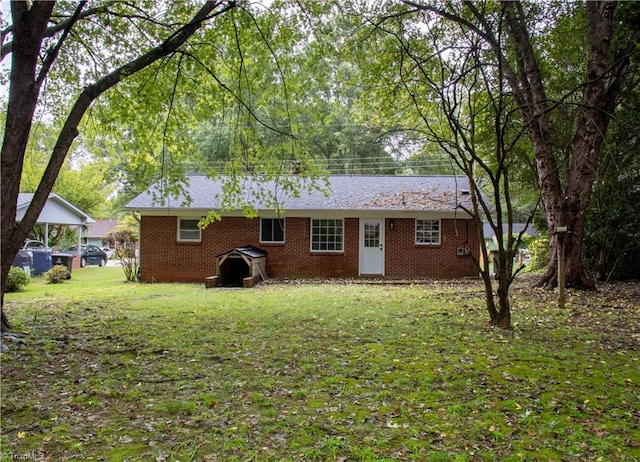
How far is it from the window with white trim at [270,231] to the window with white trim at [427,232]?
509cm

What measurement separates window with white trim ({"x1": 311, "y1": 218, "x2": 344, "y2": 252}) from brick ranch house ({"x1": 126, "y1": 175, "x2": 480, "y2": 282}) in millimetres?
37

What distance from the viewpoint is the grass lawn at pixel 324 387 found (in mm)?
3016

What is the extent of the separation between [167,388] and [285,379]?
118 centimetres

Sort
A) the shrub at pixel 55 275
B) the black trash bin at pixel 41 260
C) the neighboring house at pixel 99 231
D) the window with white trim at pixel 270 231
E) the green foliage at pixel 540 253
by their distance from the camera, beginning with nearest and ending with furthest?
1. the window with white trim at pixel 270 231
2. the shrub at pixel 55 275
3. the green foliage at pixel 540 253
4. the black trash bin at pixel 41 260
5. the neighboring house at pixel 99 231

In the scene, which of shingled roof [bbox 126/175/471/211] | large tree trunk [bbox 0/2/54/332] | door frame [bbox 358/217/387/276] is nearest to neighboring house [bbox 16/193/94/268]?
shingled roof [bbox 126/175/471/211]

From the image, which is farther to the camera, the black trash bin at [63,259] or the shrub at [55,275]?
the black trash bin at [63,259]

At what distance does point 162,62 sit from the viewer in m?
7.87

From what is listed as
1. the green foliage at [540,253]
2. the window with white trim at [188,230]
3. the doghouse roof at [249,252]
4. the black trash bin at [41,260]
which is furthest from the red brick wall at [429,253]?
the black trash bin at [41,260]

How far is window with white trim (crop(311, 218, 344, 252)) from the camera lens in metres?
15.7

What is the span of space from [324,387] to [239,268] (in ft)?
38.1

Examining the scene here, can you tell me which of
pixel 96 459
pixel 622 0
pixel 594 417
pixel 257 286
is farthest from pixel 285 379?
pixel 622 0

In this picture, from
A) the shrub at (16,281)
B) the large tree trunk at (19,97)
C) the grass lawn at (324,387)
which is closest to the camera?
the grass lawn at (324,387)

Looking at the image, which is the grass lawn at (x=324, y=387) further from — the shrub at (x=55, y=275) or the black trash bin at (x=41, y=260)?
the black trash bin at (x=41, y=260)

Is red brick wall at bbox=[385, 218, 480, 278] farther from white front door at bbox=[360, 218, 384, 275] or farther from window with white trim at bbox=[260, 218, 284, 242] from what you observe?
window with white trim at bbox=[260, 218, 284, 242]
